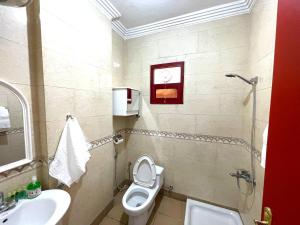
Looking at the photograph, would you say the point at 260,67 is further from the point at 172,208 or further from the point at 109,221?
the point at 109,221

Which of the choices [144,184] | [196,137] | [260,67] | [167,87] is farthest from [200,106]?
[144,184]

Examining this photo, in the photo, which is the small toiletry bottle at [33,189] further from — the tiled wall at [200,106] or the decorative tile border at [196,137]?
the tiled wall at [200,106]

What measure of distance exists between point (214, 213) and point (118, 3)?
2.81m

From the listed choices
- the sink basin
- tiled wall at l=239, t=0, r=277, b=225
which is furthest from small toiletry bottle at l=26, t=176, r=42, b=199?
tiled wall at l=239, t=0, r=277, b=225

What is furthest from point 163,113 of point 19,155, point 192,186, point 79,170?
point 19,155

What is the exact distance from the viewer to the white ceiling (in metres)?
1.53

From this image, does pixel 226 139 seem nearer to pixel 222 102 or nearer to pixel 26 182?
pixel 222 102

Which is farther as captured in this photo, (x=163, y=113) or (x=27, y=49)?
(x=163, y=113)

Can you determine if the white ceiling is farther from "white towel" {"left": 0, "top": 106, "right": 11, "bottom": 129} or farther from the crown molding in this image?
"white towel" {"left": 0, "top": 106, "right": 11, "bottom": 129}

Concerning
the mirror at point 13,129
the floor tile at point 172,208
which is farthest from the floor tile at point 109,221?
the mirror at point 13,129

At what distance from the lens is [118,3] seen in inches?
61.0

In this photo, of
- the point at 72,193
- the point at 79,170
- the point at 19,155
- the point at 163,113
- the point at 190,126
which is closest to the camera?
the point at 19,155

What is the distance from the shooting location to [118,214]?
5.84ft

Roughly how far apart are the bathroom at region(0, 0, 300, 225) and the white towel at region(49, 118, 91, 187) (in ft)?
0.12
